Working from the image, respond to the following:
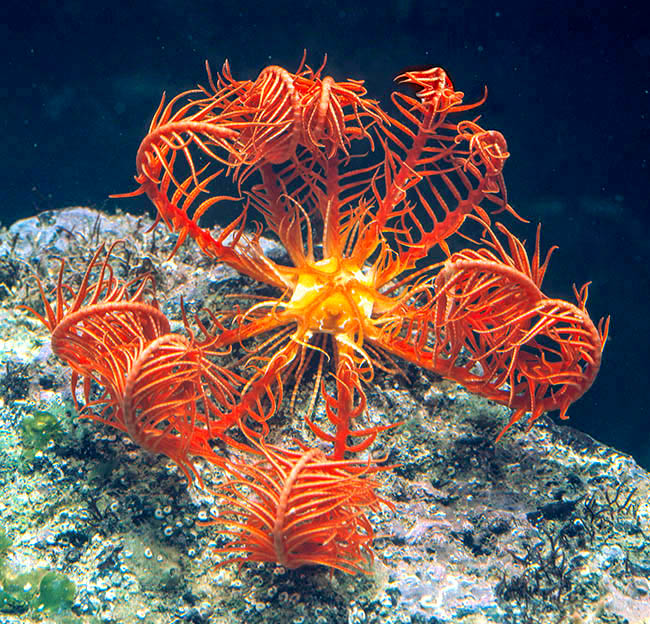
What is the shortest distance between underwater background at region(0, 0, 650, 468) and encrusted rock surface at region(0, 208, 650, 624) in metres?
1.46

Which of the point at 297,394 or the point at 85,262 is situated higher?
the point at 85,262

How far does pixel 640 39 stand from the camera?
129 inches

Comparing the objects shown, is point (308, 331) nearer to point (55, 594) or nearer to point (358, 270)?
point (358, 270)

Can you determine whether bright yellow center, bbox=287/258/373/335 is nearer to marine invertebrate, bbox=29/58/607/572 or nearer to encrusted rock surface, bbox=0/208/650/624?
marine invertebrate, bbox=29/58/607/572

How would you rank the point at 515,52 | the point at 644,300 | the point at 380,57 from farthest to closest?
the point at 644,300, the point at 380,57, the point at 515,52

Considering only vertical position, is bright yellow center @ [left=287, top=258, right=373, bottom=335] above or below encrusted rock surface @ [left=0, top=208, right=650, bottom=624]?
above

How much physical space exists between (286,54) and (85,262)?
102 inches

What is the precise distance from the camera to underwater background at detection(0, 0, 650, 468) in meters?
3.45

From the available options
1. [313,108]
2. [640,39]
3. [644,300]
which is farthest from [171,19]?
[644,300]

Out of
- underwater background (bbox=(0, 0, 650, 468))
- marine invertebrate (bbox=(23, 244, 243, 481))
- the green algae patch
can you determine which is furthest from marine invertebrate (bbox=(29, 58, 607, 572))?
underwater background (bbox=(0, 0, 650, 468))

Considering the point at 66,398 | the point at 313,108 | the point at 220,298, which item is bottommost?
the point at 66,398

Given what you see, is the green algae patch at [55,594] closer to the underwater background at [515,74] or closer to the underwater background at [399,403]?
the underwater background at [399,403]

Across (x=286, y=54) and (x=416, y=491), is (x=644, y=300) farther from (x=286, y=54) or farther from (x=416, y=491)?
(x=286, y=54)

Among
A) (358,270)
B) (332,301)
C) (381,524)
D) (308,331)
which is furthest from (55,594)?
(358,270)
